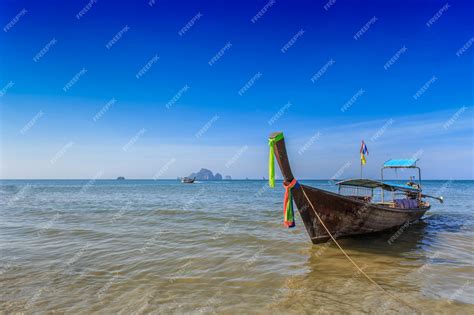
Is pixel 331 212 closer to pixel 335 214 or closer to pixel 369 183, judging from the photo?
pixel 335 214

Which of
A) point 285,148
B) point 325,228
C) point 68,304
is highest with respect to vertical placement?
point 285,148

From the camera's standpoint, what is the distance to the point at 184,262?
7844 millimetres

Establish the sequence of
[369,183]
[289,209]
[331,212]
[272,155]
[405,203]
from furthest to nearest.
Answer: [405,203], [369,183], [331,212], [289,209], [272,155]

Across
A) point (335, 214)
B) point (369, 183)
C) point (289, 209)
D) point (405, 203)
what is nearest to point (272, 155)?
point (289, 209)

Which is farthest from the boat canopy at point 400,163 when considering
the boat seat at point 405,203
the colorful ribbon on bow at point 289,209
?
the colorful ribbon on bow at point 289,209

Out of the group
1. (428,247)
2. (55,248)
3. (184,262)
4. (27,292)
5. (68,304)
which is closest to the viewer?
(68,304)

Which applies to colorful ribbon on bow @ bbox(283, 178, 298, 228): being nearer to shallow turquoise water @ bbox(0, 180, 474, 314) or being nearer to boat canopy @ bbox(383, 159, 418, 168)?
shallow turquoise water @ bbox(0, 180, 474, 314)

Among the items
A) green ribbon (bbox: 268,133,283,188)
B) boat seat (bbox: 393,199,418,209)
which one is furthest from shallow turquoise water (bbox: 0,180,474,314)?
green ribbon (bbox: 268,133,283,188)

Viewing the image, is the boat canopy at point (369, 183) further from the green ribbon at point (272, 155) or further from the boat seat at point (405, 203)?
the green ribbon at point (272, 155)

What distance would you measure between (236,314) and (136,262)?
4.01 metres

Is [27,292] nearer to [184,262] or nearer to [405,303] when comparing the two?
[184,262]

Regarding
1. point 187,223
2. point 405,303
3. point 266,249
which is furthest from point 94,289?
point 187,223

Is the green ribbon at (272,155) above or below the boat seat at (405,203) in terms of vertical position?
above

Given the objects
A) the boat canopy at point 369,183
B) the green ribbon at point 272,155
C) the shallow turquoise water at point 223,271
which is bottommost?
the shallow turquoise water at point 223,271
